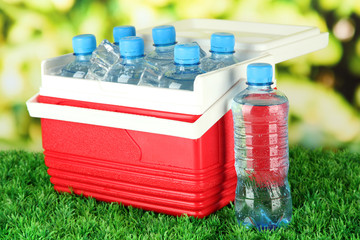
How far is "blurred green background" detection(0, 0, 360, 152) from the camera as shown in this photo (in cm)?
294

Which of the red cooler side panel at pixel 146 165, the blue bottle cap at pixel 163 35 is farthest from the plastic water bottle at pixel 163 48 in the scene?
the red cooler side panel at pixel 146 165

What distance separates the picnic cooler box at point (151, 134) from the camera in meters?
1.94

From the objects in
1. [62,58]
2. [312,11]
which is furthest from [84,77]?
[312,11]

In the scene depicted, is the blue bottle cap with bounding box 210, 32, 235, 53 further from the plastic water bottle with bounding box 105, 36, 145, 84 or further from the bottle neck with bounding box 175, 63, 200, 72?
the plastic water bottle with bounding box 105, 36, 145, 84

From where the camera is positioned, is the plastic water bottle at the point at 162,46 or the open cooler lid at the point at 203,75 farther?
the plastic water bottle at the point at 162,46

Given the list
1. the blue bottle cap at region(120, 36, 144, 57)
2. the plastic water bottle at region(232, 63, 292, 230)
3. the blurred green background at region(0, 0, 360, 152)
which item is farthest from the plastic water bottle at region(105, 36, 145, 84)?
the blurred green background at region(0, 0, 360, 152)

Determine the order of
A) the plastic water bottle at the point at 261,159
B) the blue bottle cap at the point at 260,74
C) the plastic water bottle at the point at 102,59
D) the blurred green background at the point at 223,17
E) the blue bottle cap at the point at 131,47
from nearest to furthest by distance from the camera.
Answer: the blue bottle cap at the point at 260,74 < the plastic water bottle at the point at 261,159 < the blue bottle cap at the point at 131,47 < the plastic water bottle at the point at 102,59 < the blurred green background at the point at 223,17

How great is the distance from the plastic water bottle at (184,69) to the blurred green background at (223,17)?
1.05m

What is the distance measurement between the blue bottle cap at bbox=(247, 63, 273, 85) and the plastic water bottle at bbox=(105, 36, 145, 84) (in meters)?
0.38

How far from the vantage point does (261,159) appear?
1998 millimetres

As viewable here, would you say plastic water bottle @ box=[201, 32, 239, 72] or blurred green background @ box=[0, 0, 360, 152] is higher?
plastic water bottle @ box=[201, 32, 239, 72]

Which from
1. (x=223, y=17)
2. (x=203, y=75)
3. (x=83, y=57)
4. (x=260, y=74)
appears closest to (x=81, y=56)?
(x=83, y=57)

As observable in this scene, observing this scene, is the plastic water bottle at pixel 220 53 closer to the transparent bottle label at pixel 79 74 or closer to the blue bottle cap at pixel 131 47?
the blue bottle cap at pixel 131 47

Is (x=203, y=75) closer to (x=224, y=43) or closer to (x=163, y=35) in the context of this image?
(x=224, y=43)
